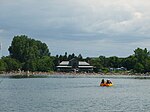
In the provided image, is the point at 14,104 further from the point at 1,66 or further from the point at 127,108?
the point at 1,66

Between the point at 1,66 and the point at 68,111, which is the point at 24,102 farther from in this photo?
the point at 1,66

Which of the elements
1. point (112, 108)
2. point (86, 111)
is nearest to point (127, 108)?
point (112, 108)

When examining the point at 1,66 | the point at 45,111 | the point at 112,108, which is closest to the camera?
the point at 45,111

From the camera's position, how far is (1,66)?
653ft

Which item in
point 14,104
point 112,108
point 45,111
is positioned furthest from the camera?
point 14,104

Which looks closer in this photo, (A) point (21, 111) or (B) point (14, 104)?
(A) point (21, 111)

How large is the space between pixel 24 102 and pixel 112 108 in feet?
40.8

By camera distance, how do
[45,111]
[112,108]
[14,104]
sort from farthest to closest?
[14,104] → [112,108] → [45,111]

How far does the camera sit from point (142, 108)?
49.9 m

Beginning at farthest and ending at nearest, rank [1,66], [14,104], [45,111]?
[1,66] → [14,104] → [45,111]

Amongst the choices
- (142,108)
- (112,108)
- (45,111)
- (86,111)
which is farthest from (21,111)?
(142,108)

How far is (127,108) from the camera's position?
4953 centimetres

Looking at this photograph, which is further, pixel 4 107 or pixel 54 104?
pixel 54 104

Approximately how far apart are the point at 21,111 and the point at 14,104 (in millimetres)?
6923
